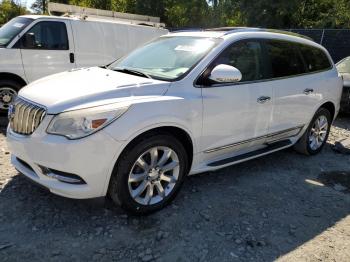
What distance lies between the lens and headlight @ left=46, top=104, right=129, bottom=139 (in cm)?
308

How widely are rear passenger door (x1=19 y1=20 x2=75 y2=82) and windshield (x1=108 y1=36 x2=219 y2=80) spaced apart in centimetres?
337

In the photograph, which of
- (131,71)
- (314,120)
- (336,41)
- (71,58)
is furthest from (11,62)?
(336,41)

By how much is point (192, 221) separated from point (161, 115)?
1072mm

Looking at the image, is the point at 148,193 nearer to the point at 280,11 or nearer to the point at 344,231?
the point at 344,231

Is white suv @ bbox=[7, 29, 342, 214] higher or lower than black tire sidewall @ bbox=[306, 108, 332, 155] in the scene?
higher

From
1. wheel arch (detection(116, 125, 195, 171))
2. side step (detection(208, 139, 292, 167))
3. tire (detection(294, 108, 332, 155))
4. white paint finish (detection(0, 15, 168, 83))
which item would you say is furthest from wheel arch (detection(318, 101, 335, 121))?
white paint finish (detection(0, 15, 168, 83))

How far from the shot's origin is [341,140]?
264 inches

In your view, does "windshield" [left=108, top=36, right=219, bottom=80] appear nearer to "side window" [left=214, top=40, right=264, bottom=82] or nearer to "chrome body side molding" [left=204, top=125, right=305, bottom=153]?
"side window" [left=214, top=40, right=264, bottom=82]

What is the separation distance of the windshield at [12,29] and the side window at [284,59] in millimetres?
Answer: 4827

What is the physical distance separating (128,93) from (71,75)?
3.17 ft

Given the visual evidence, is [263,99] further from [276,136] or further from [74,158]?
[74,158]

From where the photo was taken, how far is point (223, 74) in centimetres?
377

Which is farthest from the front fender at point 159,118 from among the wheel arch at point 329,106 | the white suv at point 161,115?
the wheel arch at point 329,106

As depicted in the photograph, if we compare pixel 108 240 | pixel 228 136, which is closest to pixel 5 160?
pixel 108 240
